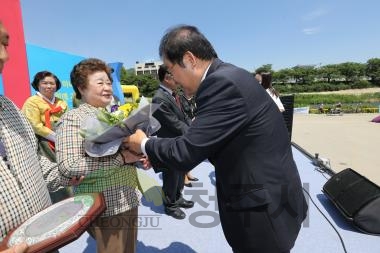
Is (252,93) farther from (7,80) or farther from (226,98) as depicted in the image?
(7,80)

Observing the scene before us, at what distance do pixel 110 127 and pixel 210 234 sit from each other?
7.13 feet

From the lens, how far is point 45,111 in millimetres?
3447

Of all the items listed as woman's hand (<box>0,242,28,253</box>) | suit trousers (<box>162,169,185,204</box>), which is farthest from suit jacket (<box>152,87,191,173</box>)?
woman's hand (<box>0,242,28,253</box>)

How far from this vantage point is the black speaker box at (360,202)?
284cm

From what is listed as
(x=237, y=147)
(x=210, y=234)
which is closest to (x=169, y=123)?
(x=210, y=234)

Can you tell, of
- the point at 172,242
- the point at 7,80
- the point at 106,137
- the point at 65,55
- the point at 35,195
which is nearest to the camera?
the point at 35,195

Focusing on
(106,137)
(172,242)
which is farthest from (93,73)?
(172,242)

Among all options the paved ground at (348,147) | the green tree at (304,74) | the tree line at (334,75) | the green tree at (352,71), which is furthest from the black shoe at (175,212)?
the green tree at (352,71)

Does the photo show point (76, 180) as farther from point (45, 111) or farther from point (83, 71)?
point (45, 111)

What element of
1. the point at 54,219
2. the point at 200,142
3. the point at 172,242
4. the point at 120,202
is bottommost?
the point at 172,242

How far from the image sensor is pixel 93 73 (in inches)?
70.5

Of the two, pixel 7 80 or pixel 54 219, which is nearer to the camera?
pixel 54 219

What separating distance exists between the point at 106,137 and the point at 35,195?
1.34ft

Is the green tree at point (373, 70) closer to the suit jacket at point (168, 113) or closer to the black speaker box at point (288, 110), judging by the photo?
the black speaker box at point (288, 110)
